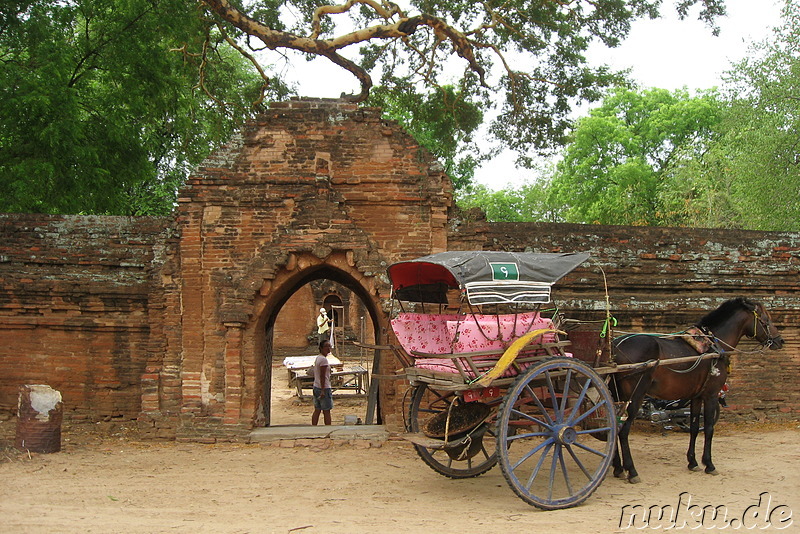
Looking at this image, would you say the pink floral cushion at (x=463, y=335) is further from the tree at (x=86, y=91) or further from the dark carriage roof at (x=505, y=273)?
the tree at (x=86, y=91)

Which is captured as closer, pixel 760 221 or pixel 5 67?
pixel 5 67

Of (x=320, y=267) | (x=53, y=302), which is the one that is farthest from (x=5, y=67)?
(x=320, y=267)

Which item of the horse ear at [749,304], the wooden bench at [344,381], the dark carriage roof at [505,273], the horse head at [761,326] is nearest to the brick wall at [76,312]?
the dark carriage roof at [505,273]

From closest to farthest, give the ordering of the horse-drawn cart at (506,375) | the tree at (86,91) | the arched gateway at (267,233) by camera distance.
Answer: the horse-drawn cart at (506,375)
the arched gateway at (267,233)
the tree at (86,91)

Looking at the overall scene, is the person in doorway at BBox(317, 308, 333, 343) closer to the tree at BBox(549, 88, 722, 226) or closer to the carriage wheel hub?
the tree at BBox(549, 88, 722, 226)

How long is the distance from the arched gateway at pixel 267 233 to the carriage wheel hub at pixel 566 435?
3424 mm

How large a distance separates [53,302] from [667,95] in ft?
96.3

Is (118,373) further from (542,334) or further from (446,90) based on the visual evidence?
(446,90)

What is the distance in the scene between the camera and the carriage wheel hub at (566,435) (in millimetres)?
6109

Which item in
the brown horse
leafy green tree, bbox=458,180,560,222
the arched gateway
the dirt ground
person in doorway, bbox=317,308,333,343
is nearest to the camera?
the dirt ground

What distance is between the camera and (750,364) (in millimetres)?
10555

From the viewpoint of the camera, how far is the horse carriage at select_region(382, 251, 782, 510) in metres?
Result: 6.11

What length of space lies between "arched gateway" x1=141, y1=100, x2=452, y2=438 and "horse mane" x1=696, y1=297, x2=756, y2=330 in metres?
3.44

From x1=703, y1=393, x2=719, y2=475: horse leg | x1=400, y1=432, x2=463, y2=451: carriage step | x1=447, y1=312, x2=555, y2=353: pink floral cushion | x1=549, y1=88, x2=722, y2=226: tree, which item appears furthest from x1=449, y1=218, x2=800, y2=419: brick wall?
x1=549, y1=88, x2=722, y2=226: tree
